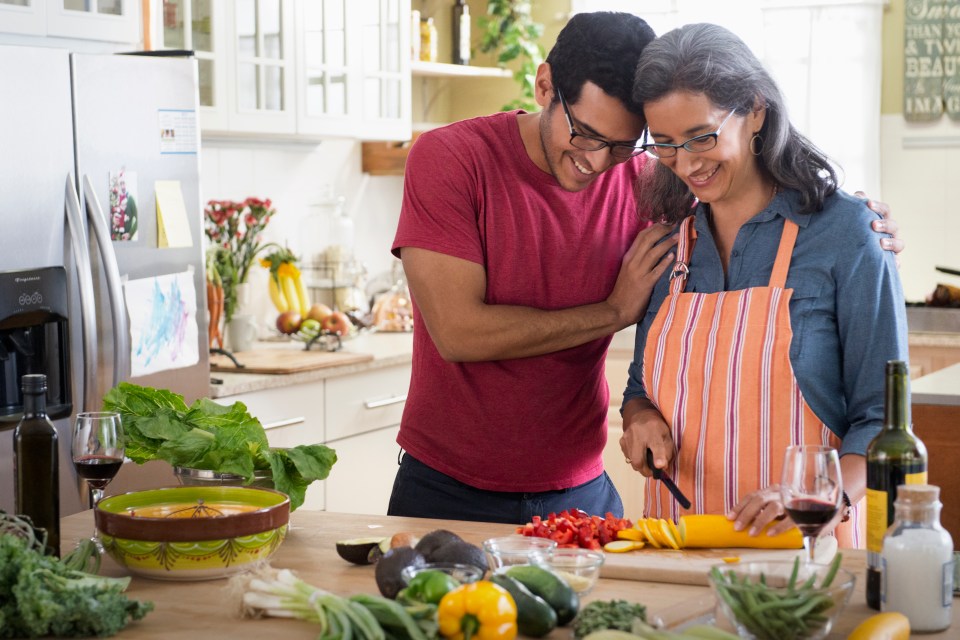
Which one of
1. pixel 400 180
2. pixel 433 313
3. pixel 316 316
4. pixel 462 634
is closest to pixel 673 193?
pixel 433 313

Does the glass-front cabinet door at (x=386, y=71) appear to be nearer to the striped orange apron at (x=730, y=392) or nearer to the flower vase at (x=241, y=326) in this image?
the flower vase at (x=241, y=326)

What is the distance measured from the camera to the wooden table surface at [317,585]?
4.81 feet

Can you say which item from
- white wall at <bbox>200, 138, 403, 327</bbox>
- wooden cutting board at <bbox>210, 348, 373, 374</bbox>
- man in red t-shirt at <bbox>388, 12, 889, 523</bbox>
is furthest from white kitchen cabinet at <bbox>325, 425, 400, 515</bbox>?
man in red t-shirt at <bbox>388, 12, 889, 523</bbox>

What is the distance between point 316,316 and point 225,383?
839mm

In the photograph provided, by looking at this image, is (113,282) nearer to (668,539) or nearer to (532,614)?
(668,539)

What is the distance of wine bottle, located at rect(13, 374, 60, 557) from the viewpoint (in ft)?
5.43

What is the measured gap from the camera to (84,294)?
2.96 meters

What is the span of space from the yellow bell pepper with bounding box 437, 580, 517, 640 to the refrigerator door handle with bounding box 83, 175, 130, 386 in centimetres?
188

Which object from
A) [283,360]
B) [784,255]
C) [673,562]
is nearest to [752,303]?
[784,255]

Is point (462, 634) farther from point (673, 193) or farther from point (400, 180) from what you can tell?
point (400, 180)

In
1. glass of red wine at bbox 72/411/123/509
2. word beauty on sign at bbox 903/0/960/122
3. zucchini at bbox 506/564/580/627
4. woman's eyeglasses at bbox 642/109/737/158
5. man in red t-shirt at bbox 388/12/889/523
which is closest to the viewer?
zucchini at bbox 506/564/580/627

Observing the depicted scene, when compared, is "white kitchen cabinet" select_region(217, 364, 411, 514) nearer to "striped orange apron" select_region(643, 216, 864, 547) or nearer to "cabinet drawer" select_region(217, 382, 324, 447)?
"cabinet drawer" select_region(217, 382, 324, 447)

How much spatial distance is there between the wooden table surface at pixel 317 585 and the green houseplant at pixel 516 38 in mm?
3715

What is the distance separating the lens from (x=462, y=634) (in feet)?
4.42
